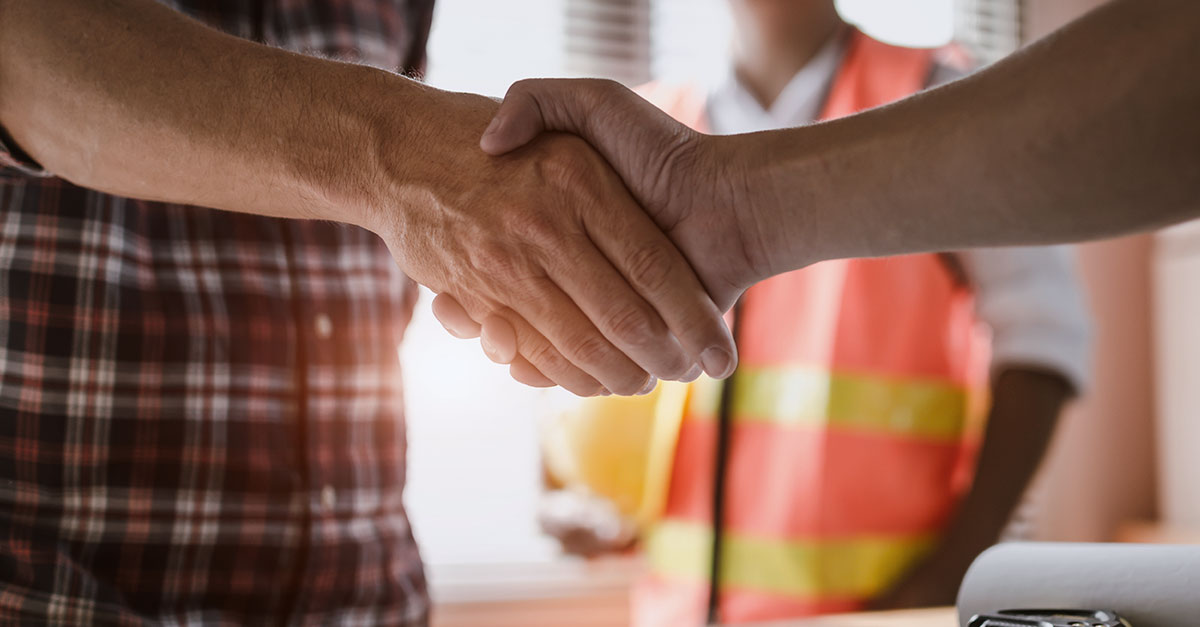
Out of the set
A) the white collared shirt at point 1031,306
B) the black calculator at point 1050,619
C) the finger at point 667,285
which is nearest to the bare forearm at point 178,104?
the finger at point 667,285

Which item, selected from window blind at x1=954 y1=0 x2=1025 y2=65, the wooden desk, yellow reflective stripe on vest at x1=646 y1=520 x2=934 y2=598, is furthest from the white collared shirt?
window blind at x1=954 y1=0 x2=1025 y2=65

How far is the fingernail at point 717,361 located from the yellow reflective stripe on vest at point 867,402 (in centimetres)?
69

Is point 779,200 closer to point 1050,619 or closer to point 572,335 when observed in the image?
point 572,335

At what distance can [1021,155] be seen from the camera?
0.66 meters

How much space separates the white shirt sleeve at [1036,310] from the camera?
4.66 ft

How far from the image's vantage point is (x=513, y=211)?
0.85 metres

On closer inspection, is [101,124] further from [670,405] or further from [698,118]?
[698,118]

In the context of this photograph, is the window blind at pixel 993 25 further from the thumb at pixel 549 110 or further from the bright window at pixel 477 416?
the thumb at pixel 549 110

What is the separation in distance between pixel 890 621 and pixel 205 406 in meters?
0.88

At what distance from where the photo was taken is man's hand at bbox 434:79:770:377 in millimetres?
857

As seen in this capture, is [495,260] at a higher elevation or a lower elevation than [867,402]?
higher

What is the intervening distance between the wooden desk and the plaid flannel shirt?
549 mm

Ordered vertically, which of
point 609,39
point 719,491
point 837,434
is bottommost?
point 719,491

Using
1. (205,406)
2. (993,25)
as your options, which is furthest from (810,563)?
(993,25)
